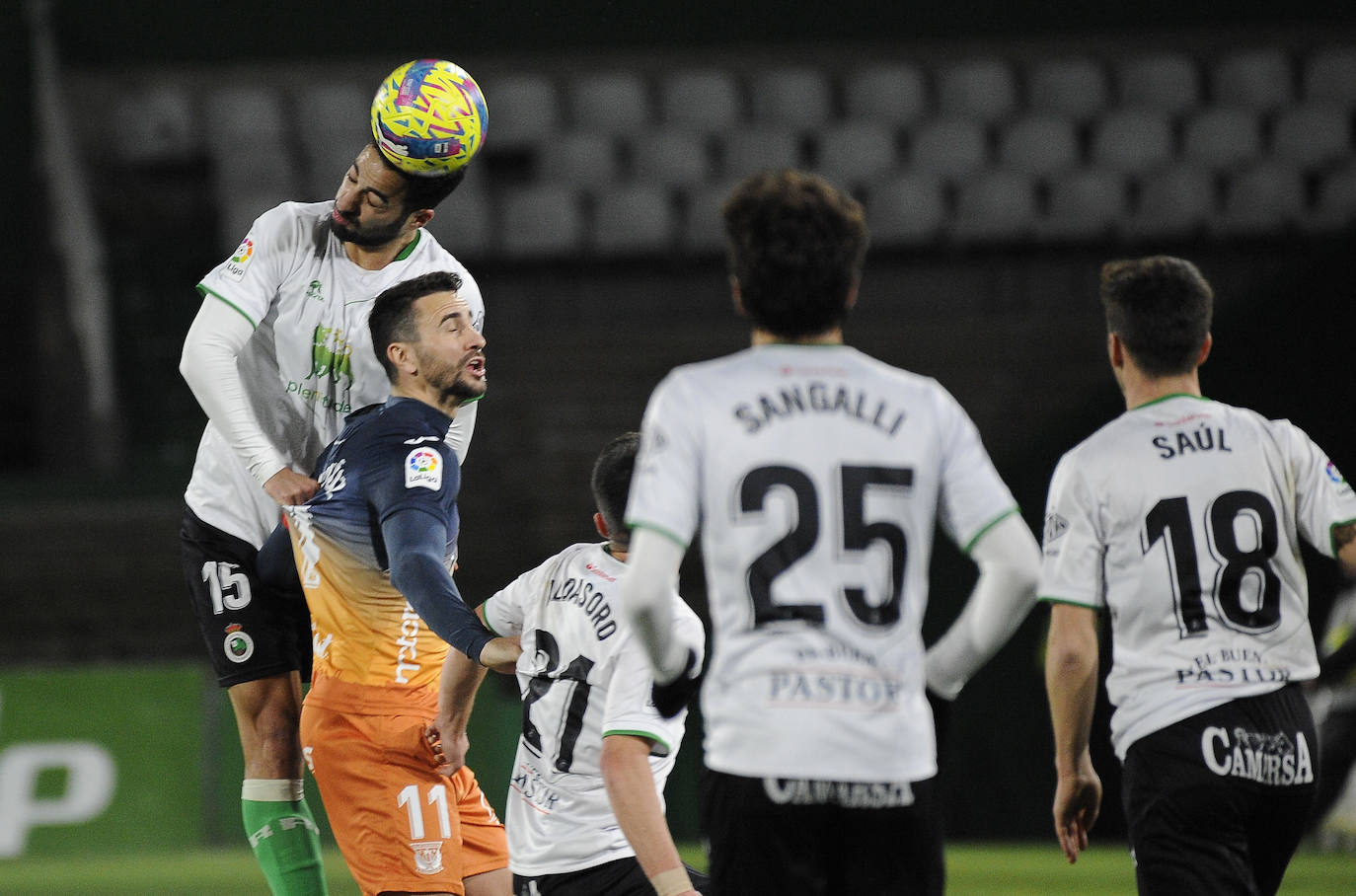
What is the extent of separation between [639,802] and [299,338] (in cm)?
190

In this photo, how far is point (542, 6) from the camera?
16500 mm

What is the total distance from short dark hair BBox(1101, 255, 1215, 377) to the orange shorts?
1.90 m

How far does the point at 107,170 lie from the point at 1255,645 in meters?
13.8

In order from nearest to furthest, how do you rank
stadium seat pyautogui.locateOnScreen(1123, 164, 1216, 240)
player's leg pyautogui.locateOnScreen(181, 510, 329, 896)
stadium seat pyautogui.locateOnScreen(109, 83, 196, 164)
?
player's leg pyautogui.locateOnScreen(181, 510, 329, 896)
stadium seat pyautogui.locateOnScreen(1123, 164, 1216, 240)
stadium seat pyautogui.locateOnScreen(109, 83, 196, 164)

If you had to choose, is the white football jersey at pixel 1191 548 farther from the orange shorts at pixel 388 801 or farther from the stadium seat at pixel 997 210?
the stadium seat at pixel 997 210

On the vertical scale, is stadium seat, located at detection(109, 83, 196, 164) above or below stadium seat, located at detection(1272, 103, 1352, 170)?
above

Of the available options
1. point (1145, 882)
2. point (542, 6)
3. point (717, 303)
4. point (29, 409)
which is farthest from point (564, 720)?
point (542, 6)

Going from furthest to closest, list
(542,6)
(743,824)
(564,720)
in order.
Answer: (542,6)
(564,720)
(743,824)

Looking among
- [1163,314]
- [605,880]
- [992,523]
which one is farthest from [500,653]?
[1163,314]

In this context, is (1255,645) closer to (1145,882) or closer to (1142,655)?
(1142,655)

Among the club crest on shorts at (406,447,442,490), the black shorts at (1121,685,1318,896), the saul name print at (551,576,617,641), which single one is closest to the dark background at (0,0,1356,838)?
the black shorts at (1121,685,1318,896)

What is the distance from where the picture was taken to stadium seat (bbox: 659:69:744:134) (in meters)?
15.8

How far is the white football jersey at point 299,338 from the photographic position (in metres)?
4.74

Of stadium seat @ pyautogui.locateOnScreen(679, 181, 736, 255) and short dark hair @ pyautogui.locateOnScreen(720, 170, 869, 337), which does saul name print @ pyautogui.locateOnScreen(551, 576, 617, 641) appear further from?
stadium seat @ pyautogui.locateOnScreen(679, 181, 736, 255)
